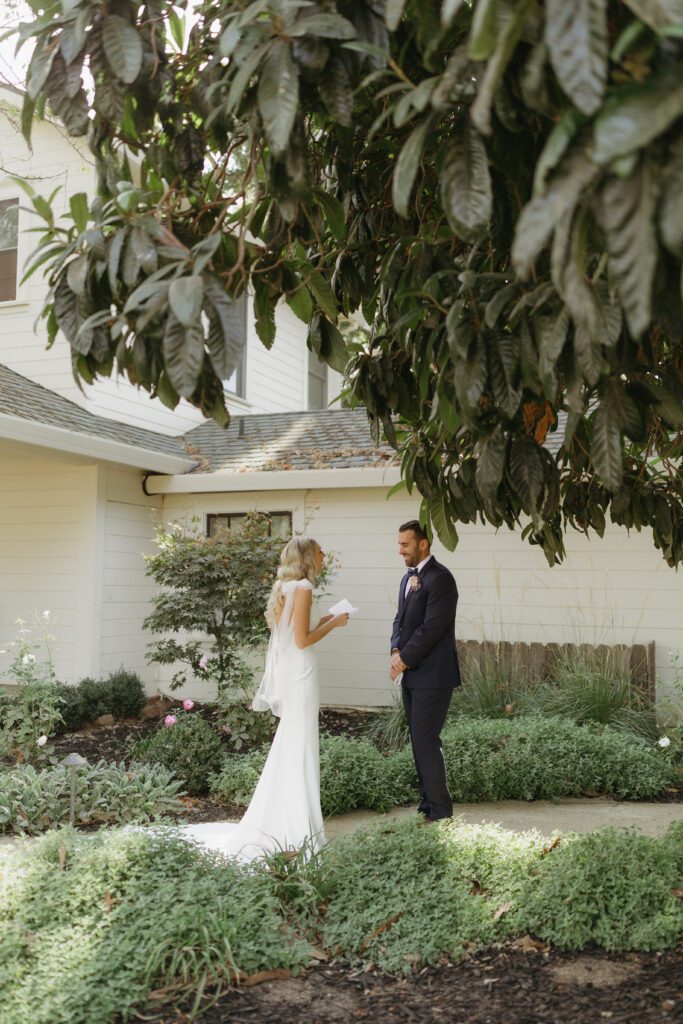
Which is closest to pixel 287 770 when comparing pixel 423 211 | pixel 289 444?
pixel 423 211

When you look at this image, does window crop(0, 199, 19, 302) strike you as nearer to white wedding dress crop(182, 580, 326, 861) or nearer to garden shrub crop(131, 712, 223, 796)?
garden shrub crop(131, 712, 223, 796)

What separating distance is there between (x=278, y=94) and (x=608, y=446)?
107 centimetres

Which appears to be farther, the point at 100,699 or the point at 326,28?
the point at 100,699

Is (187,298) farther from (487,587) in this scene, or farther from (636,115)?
(487,587)

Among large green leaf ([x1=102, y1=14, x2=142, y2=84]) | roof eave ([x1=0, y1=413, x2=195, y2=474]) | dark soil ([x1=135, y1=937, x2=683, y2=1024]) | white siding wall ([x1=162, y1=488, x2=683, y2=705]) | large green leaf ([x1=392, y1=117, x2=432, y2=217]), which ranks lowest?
dark soil ([x1=135, y1=937, x2=683, y2=1024])

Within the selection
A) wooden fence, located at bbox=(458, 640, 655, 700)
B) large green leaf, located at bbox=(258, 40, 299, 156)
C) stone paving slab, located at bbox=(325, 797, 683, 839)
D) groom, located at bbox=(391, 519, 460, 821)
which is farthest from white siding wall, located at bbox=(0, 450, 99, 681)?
large green leaf, located at bbox=(258, 40, 299, 156)

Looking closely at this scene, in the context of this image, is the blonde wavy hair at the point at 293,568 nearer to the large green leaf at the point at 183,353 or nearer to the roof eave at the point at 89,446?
the large green leaf at the point at 183,353

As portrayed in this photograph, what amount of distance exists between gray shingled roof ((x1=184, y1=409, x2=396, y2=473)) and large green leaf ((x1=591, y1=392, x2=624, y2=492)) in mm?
8038

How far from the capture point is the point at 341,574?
34.7 feet

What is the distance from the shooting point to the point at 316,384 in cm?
1645

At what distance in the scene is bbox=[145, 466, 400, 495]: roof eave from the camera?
33.4ft

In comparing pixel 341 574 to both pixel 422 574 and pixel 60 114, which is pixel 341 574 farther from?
pixel 60 114

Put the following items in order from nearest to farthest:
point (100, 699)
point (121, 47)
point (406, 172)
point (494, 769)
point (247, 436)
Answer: point (406, 172), point (121, 47), point (494, 769), point (100, 699), point (247, 436)

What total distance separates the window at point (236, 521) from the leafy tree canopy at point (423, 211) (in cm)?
730
